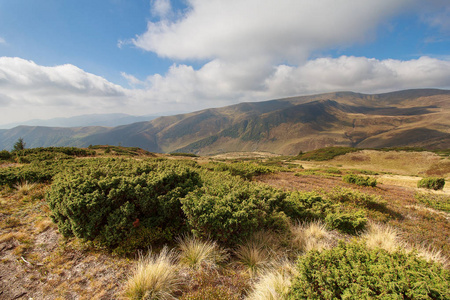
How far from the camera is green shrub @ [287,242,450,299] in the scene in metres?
2.67

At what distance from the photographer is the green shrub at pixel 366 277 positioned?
2670 millimetres

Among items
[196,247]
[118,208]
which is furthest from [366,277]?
[118,208]

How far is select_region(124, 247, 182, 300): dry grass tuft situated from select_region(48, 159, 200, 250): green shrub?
1.09 m

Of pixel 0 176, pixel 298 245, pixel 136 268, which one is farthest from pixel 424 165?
pixel 0 176

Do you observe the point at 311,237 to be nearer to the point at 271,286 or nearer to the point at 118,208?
the point at 271,286

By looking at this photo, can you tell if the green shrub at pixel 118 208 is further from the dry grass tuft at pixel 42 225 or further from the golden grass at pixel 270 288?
the golden grass at pixel 270 288

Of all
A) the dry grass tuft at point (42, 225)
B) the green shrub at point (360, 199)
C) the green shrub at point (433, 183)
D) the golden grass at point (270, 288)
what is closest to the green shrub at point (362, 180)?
the green shrub at point (360, 199)

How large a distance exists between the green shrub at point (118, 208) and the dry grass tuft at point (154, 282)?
3.59 feet

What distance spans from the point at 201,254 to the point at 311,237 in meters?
3.43

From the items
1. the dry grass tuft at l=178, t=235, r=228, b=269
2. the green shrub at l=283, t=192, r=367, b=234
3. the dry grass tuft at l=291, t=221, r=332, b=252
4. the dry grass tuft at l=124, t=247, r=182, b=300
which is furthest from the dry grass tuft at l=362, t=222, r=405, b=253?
the dry grass tuft at l=124, t=247, r=182, b=300

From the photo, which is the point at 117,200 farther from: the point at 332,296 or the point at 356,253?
the point at 356,253

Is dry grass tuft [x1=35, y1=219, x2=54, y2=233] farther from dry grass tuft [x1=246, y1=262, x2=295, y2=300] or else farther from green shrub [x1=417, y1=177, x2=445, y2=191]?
green shrub [x1=417, y1=177, x2=445, y2=191]

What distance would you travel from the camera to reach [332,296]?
9.50ft

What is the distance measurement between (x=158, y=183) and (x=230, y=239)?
277cm
